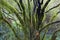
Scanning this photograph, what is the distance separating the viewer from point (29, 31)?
8.40 m

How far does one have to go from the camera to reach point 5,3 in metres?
8.13

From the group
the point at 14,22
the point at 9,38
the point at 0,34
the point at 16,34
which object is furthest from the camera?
the point at 0,34

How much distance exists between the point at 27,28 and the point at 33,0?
126cm

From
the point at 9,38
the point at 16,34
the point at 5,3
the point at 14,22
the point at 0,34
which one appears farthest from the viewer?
the point at 0,34

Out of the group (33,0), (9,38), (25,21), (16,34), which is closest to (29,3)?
(33,0)

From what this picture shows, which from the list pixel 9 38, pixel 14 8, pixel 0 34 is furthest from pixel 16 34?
pixel 0 34

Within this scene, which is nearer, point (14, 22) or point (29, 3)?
point (29, 3)

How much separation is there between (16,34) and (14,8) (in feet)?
4.37

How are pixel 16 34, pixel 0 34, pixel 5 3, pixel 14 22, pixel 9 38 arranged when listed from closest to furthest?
pixel 5 3
pixel 16 34
pixel 14 22
pixel 9 38
pixel 0 34

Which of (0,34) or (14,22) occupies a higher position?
(14,22)

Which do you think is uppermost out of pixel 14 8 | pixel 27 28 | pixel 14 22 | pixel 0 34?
pixel 14 8

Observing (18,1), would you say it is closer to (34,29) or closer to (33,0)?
(33,0)

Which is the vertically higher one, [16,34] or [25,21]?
[25,21]

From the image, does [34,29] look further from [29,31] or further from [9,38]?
[9,38]
